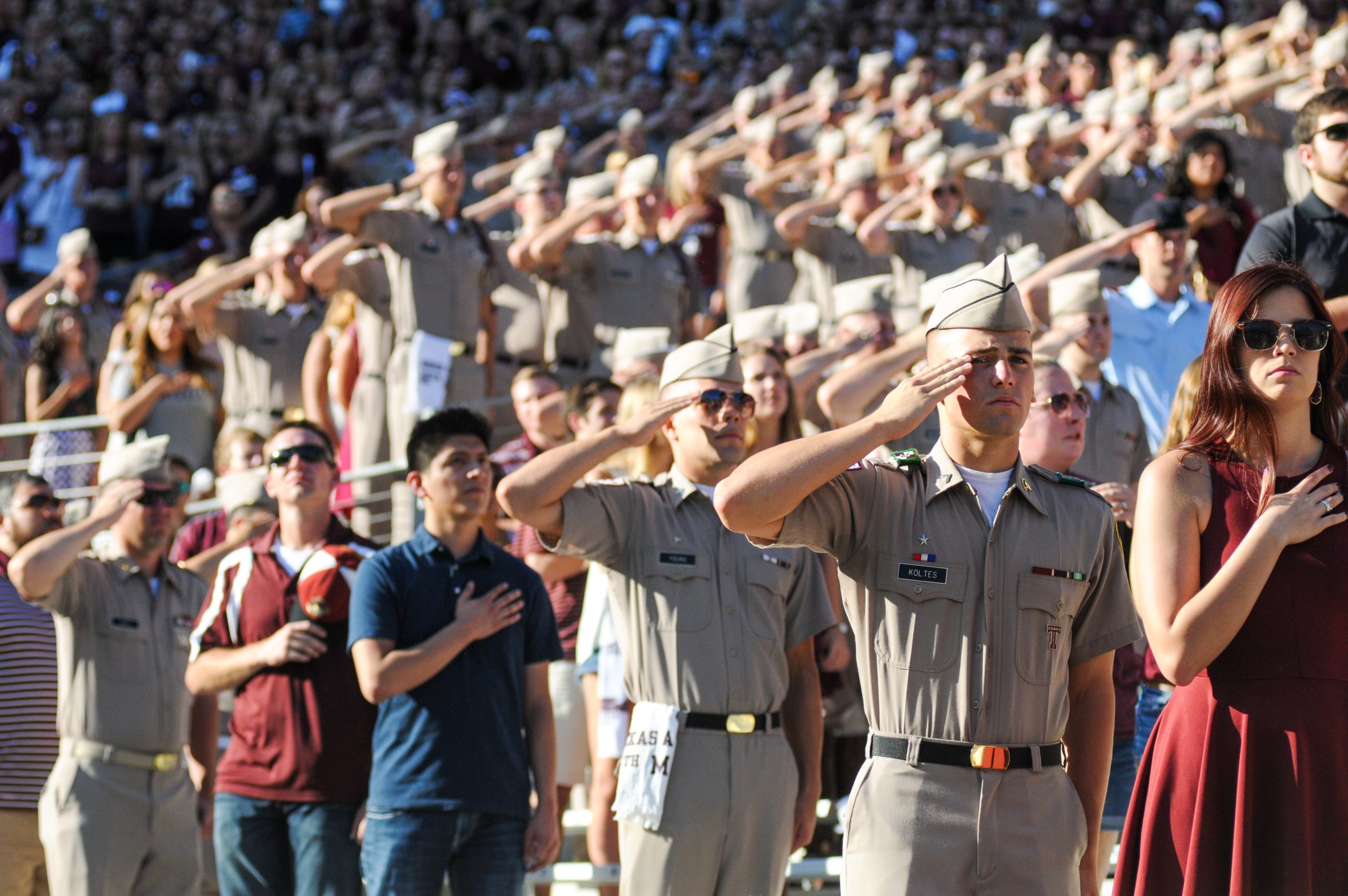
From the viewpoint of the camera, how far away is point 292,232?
9.73 meters

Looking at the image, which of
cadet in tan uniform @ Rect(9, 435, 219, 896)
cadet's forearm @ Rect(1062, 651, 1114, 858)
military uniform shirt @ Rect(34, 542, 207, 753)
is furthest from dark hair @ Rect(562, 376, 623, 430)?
cadet's forearm @ Rect(1062, 651, 1114, 858)

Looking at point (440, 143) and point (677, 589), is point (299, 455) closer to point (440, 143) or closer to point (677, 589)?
point (677, 589)

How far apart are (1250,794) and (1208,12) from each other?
15306mm

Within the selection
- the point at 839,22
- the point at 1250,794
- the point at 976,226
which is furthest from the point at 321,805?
the point at 839,22

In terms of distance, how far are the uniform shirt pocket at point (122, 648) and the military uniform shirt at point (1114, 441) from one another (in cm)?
312

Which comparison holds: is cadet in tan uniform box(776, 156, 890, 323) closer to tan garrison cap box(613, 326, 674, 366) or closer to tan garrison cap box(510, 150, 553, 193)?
tan garrison cap box(510, 150, 553, 193)

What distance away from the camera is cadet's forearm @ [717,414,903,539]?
A: 9.99 feet

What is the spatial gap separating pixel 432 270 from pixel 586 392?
269cm

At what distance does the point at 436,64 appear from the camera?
53.2 ft

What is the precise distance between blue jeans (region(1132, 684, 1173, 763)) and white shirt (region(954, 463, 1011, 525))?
176 centimetres

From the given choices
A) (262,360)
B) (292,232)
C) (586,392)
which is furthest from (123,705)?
(292,232)

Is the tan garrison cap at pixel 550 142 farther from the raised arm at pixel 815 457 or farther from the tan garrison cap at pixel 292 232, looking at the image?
the raised arm at pixel 815 457

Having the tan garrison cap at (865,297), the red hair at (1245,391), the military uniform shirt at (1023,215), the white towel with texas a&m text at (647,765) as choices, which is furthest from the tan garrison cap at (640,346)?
the red hair at (1245,391)

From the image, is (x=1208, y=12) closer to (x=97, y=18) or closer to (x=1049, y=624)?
(x=97, y=18)
